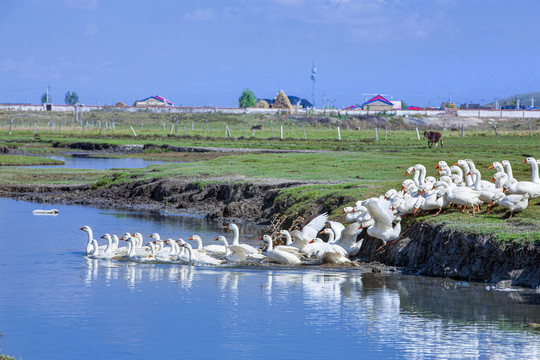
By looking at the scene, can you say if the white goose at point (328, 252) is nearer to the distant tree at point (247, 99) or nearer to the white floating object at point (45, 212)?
the white floating object at point (45, 212)

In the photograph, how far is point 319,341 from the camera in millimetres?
12883

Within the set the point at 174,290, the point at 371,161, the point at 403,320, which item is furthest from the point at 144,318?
the point at 371,161

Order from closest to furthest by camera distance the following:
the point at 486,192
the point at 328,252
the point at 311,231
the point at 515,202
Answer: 1. the point at 515,202
2. the point at 328,252
3. the point at 486,192
4. the point at 311,231

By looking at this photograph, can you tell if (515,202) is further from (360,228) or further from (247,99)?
(247,99)

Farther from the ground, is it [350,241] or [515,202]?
[515,202]

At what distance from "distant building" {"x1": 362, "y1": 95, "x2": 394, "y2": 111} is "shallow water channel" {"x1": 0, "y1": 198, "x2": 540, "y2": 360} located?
462ft

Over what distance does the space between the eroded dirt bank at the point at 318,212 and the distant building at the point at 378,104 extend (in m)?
126

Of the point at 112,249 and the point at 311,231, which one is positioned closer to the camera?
the point at 311,231

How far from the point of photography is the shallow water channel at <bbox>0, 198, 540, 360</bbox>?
12.4 m

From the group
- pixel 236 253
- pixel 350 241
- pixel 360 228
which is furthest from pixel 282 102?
pixel 236 253

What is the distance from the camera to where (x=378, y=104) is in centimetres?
16075

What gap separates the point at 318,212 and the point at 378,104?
140 metres

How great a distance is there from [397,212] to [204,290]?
5625mm

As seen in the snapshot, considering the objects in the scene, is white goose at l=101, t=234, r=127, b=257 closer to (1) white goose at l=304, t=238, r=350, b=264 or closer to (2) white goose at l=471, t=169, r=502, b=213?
(1) white goose at l=304, t=238, r=350, b=264
